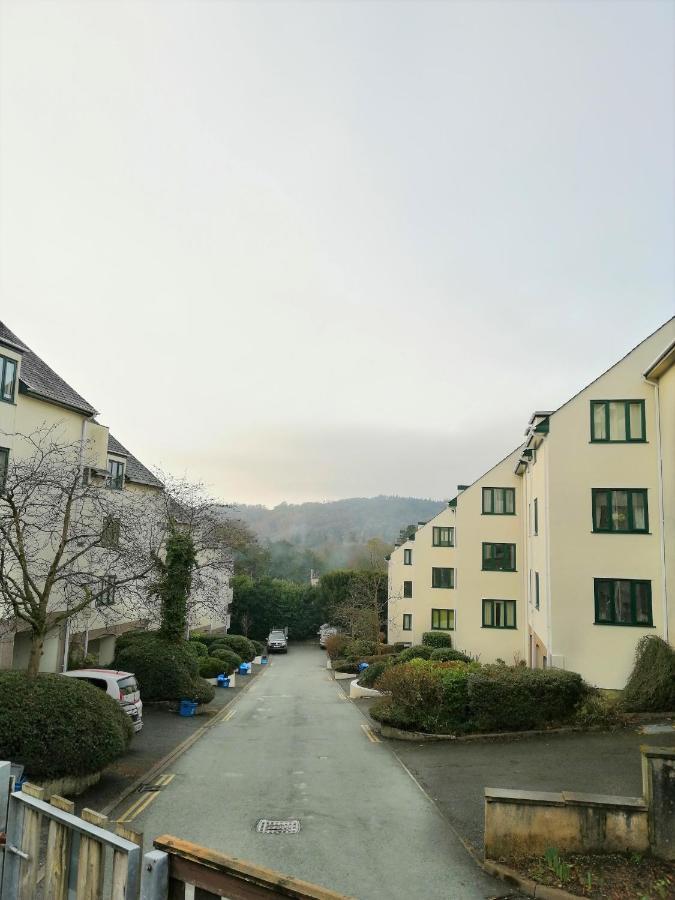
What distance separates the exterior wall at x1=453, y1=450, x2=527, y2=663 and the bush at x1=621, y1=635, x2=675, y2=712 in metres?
11.3

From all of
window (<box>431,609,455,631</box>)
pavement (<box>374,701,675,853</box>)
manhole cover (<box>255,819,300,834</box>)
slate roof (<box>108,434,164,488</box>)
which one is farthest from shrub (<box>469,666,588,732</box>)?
window (<box>431,609,455,631</box>)

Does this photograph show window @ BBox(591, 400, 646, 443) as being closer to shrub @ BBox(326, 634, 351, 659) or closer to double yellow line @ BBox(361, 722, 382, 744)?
double yellow line @ BBox(361, 722, 382, 744)

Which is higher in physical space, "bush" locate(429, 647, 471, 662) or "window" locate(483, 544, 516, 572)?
"window" locate(483, 544, 516, 572)

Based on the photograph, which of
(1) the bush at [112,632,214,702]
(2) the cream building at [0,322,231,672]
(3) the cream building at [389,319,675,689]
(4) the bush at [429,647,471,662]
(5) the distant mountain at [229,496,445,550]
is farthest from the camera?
(5) the distant mountain at [229,496,445,550]

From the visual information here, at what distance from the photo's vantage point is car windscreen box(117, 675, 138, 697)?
659 inches

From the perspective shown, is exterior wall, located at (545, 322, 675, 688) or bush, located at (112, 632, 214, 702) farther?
bush, located at (112, 632, 214, 702)

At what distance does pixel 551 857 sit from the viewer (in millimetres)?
8391

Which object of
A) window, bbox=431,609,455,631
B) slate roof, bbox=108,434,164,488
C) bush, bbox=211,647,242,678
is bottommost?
bush, bbox=211,647,242,678

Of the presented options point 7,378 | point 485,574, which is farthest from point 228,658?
point 7,378

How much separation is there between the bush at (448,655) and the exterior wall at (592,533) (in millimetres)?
10428

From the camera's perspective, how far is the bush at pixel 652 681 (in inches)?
661

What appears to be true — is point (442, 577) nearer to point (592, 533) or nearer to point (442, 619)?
point (442, 619)

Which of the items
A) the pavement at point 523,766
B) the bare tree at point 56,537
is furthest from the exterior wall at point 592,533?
the bare tree at point 56,537

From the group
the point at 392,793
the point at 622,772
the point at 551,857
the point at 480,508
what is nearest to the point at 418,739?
the point at 392,793
